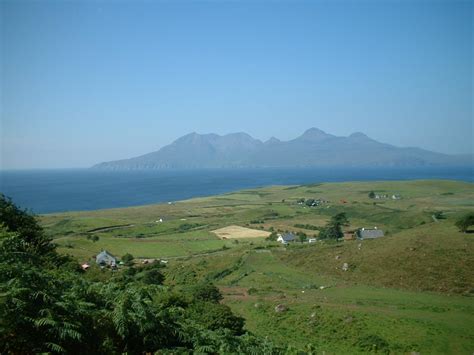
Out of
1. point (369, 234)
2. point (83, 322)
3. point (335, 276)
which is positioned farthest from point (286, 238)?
point (83, 322)

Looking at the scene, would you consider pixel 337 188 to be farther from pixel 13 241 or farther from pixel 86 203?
pixel 13 241

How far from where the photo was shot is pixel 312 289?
33.8 metres

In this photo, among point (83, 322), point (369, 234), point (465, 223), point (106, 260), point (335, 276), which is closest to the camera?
point (83, 322)

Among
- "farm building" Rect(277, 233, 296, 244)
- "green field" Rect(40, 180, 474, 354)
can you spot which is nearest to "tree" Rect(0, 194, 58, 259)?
"green field" Rect(40, 180, 474, 354)

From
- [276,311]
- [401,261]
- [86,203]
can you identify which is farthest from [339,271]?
[86,203]

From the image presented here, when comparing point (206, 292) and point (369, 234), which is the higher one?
point (206, 292)

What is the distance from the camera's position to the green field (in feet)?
73.0

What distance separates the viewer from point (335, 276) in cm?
3784

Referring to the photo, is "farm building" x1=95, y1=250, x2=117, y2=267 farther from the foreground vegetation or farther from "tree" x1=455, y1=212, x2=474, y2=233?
"tree" x1=455, y1=212, x2=474, y2=233

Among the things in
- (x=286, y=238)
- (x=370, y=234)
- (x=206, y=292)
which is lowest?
(x=286, y=238)

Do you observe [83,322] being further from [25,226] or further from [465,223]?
[465,223]

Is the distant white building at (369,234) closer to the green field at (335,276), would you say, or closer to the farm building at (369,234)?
the farm building at (369,234)

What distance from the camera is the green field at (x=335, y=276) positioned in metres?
22.2

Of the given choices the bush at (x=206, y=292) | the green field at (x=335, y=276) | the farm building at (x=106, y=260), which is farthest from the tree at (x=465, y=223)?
the farm building at (x=106, y=260)
